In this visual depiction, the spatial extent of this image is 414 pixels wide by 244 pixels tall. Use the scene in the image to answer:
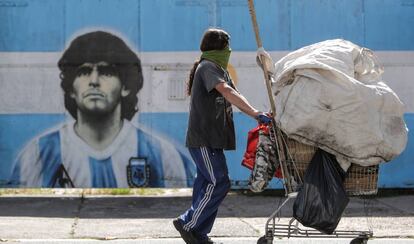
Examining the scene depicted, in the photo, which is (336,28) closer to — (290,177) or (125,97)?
(125,97)

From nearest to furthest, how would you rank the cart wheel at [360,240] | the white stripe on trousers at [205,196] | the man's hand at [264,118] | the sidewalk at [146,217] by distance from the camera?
the man's hand at [264,118], the cart wheel at [360,240], the white stripe on trousers at [205,196], the sidewalk at [146,217]

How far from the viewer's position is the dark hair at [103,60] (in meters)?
10.2

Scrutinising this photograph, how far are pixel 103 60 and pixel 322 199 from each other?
5.37m

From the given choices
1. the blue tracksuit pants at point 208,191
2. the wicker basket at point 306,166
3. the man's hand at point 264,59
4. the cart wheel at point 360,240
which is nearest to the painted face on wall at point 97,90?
the blue tracksuit pants at point 208,191

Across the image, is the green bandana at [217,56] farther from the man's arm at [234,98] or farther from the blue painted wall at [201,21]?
the blue painted wall at [201,21]

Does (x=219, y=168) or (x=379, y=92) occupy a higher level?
(x=379, y=92)

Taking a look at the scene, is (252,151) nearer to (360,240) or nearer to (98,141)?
(360,240)

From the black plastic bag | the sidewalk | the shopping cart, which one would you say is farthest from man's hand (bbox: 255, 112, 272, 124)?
Answer: the sidewalk

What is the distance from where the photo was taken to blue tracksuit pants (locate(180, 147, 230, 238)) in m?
6.21

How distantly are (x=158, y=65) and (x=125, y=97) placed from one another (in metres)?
0.62

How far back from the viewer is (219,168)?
6250mm

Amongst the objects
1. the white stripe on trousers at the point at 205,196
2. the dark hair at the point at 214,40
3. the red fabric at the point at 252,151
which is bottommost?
the white stripe on trousers at the point at 205,196

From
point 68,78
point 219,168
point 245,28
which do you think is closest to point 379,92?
point 219,168

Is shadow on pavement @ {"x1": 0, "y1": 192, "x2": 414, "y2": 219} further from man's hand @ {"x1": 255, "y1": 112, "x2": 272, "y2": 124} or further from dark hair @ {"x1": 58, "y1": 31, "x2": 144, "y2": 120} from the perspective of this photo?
man's hand @ {"x1": 255, "y1": 112, "x2": 272, "y2": 124}
